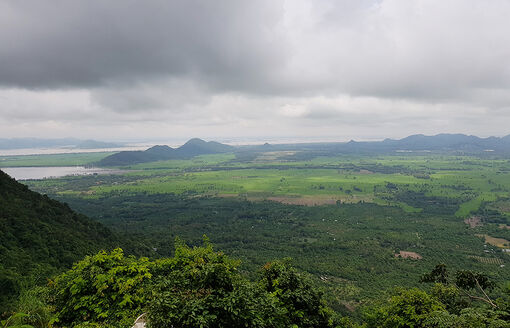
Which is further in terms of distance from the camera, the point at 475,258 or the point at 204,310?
the point at 475,258

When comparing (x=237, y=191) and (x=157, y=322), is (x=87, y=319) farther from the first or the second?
(x=237, y=191)

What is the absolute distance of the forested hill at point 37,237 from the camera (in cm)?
3219

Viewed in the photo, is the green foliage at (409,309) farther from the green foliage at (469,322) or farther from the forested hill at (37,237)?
the forested hill at (37,237)

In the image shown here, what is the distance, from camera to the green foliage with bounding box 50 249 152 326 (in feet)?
50.1

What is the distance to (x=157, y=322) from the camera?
33.0ft

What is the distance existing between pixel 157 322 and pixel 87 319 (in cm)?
852

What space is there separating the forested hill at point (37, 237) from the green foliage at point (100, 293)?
7.26 meters

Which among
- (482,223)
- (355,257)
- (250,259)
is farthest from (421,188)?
(250,259)

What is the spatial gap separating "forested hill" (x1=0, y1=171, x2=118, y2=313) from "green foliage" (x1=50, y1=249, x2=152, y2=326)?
7.26 meters

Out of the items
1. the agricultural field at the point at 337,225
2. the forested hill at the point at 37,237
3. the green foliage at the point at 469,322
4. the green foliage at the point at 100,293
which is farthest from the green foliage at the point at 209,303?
the agricultural field at the point at 337,225

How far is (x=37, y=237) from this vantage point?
4247cm

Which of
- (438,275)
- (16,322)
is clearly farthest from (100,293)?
(438,275)

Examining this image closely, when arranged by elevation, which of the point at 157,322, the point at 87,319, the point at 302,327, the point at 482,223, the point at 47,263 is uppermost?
the point at 157,322

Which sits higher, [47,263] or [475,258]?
[47,263]
